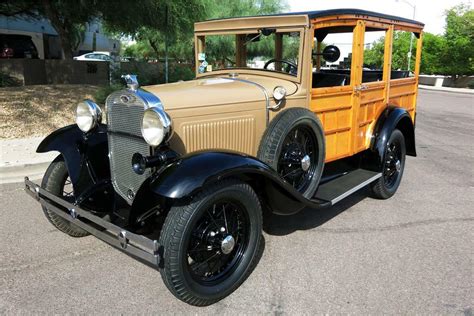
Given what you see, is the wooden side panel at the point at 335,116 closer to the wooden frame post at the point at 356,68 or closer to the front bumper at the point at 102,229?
the wooden frame post at the point at 356,68

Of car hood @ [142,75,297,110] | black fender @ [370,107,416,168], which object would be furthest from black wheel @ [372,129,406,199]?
car hood @ [142,75,297,110]

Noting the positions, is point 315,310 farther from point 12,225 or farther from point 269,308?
point 12,225

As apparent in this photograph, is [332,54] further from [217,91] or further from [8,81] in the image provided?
[8,81]

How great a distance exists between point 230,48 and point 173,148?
6.75 feet

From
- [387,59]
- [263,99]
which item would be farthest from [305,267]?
[387,59]

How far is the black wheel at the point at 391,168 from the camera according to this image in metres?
4.95


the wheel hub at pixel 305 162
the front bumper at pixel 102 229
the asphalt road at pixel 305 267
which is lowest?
the asphalt road at pixel 305 267

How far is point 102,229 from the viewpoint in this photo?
316cm

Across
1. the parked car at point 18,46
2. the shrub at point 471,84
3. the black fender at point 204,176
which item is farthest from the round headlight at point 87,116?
the shrub at point 471,84

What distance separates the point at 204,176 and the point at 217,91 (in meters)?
1.07

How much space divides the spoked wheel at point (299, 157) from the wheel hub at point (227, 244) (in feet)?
3.10

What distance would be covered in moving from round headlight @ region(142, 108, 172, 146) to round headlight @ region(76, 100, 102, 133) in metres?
0.90

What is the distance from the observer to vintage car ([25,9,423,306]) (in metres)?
2.74

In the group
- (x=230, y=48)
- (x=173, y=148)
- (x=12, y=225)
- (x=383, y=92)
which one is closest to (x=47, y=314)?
(x=173, y=148)
